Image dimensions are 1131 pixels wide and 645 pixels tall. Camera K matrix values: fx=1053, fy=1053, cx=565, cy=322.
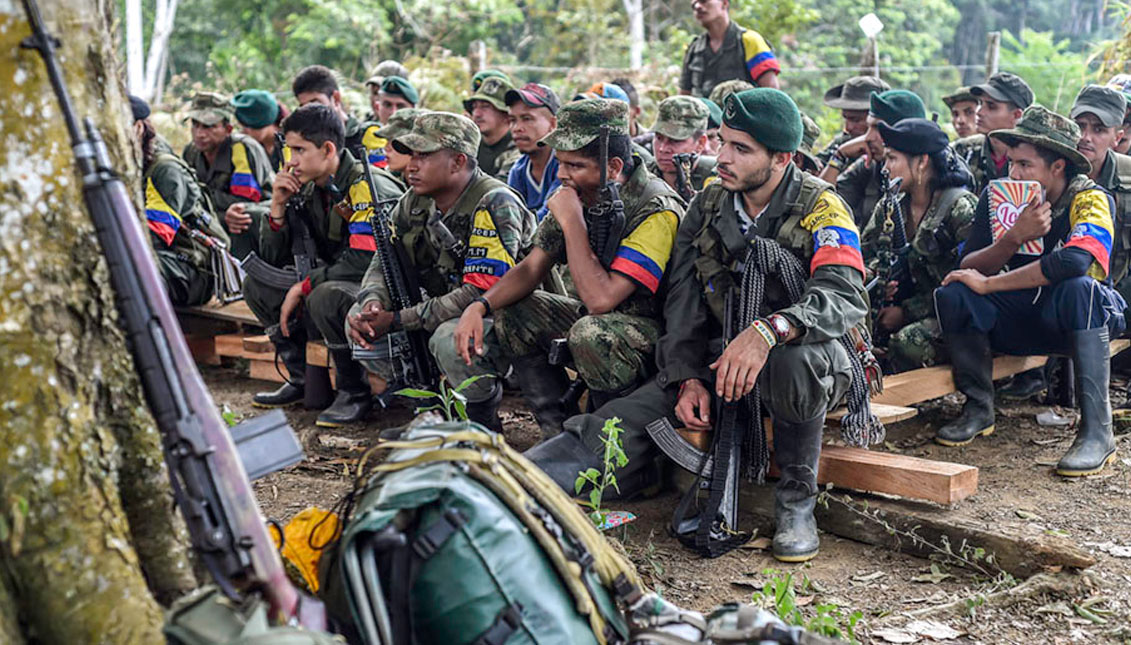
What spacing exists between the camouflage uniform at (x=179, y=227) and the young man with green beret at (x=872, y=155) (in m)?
4.02

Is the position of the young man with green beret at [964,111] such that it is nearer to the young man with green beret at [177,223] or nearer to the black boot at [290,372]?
the black boot at [290,372]

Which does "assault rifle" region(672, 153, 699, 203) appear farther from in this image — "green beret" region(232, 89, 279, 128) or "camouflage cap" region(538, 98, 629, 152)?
"green beret" region(232, 89, 279, 128)

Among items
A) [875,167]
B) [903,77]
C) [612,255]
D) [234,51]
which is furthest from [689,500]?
[903,77]

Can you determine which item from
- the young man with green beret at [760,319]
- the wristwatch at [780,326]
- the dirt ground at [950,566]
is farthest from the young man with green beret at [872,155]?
the wristwatch at [780,326]

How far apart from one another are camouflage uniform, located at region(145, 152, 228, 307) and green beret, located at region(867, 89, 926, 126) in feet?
14.0

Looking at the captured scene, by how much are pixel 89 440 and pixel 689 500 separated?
2.44m

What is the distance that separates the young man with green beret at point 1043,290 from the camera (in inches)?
185

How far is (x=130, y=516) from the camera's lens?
7.52 feet

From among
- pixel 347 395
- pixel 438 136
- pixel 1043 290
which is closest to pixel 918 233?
pixel 1043 290

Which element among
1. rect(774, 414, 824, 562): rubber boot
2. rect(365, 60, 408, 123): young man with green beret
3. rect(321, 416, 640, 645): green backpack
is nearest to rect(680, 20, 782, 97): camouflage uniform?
rect(365, 60, 408, 123): young man with green beret

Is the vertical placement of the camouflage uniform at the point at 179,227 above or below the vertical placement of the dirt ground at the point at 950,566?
above

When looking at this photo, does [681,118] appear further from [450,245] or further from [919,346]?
[919,346]

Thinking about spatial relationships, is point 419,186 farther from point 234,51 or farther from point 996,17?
point 996,17

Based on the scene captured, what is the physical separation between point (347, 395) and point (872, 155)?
3322 mm
